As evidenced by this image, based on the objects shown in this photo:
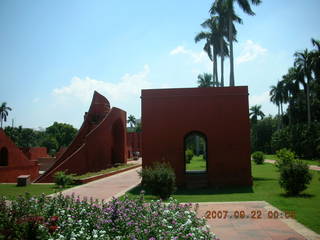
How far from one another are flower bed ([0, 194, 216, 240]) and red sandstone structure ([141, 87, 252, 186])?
843 centimetres

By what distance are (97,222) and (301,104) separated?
144 feet

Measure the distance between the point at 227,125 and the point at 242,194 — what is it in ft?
11.9

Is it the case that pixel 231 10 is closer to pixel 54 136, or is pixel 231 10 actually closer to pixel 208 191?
pixel 208 191

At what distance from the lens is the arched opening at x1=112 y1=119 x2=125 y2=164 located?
2808 cm

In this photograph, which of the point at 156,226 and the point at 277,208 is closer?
the point at 156,226

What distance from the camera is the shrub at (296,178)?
10883mm

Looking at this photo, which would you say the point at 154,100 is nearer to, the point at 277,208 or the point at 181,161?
the point at 181,161

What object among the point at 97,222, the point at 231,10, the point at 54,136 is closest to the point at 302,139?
the point at 231,10

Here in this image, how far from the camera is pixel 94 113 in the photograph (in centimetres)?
2438

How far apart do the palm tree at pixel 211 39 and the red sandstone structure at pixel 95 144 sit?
35.8 ft

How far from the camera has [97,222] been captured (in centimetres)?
482

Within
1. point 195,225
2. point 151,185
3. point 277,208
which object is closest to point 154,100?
point 151,185

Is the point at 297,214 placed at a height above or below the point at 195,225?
below

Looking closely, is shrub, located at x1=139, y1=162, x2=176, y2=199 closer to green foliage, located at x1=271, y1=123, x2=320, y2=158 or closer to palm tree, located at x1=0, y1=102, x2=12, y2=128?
green foliage, located at x1=271, y1=123, x2=320, y2=158
